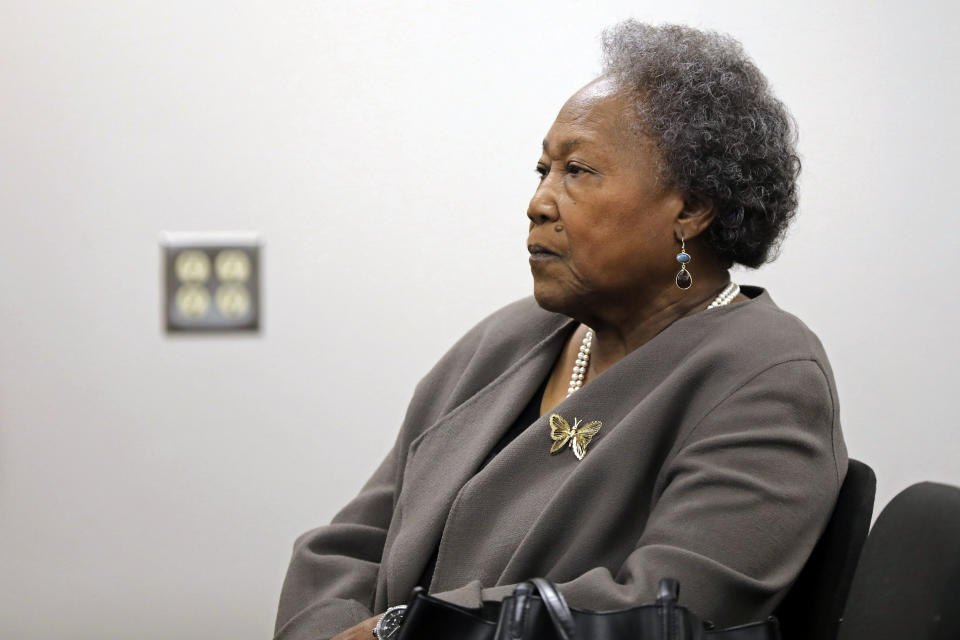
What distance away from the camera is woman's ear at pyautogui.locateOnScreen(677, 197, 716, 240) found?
60.1 inches

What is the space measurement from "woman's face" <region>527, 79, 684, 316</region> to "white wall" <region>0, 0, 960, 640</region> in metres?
0.87

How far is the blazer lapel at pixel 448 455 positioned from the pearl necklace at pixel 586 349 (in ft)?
0.18

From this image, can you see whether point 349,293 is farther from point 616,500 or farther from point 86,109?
point 616,500

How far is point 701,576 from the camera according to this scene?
125cm

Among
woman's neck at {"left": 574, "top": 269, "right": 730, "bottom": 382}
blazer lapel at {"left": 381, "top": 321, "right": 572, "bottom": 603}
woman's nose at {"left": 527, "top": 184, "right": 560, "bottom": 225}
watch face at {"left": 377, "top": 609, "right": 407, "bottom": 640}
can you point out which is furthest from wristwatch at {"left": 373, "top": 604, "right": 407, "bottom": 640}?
woman's nose at {"left": 527, "top": 184, "right": 560, "bottom": 225}

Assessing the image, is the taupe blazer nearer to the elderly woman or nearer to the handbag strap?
the elderly woman

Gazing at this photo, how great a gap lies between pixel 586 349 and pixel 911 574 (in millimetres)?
621

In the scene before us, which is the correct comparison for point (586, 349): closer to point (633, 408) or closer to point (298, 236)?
point (633, 408)

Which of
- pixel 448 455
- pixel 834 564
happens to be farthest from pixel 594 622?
pixel 448 455

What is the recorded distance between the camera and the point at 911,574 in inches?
45.9

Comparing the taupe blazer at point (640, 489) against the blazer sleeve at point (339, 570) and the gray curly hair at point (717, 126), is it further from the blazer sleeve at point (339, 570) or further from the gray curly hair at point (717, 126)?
the gray curly hair at point (717, 126)

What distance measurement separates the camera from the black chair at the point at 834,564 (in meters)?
1.31

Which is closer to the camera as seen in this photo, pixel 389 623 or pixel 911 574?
pixel 911 574

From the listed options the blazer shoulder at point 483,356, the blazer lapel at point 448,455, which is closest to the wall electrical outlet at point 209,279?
the blazer shoulder at point 483,356
